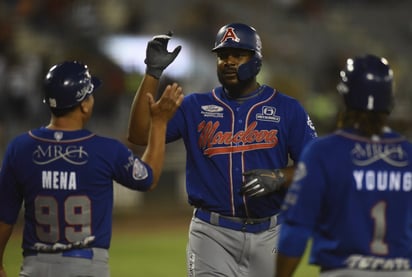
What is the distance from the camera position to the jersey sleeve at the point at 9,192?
504 centimetres

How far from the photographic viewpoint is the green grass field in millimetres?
10781

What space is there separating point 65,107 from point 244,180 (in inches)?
53.0

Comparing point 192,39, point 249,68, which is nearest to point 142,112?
point 249,68

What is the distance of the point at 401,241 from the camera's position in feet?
13.5

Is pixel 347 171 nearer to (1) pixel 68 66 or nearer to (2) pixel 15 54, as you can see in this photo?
(1) pixel 68 66

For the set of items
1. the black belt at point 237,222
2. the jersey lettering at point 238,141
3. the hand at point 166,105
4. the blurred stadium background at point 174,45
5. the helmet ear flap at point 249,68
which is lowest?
the black belt at point 237,222

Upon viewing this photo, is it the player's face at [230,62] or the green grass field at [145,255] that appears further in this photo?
the green grass field at [145,255]

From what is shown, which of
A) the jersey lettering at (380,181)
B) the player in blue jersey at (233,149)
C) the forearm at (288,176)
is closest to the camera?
the jersey lettering at (380,181)

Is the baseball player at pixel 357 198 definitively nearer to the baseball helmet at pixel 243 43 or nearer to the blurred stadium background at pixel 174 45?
the baseball helmet at pixel 243 43

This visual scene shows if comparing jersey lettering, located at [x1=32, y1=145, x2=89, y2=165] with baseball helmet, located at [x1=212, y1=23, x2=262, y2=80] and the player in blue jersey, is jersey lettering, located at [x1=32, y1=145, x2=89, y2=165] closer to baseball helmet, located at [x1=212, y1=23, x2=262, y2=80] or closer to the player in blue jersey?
the player in blue jersey

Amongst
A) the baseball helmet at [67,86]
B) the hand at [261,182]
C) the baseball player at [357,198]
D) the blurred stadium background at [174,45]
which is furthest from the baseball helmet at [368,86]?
the blurred stadium background at [174,45]

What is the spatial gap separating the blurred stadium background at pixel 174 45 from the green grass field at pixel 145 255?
4.49 ft

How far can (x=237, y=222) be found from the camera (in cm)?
582

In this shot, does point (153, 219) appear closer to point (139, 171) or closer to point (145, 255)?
point (145, 255)
